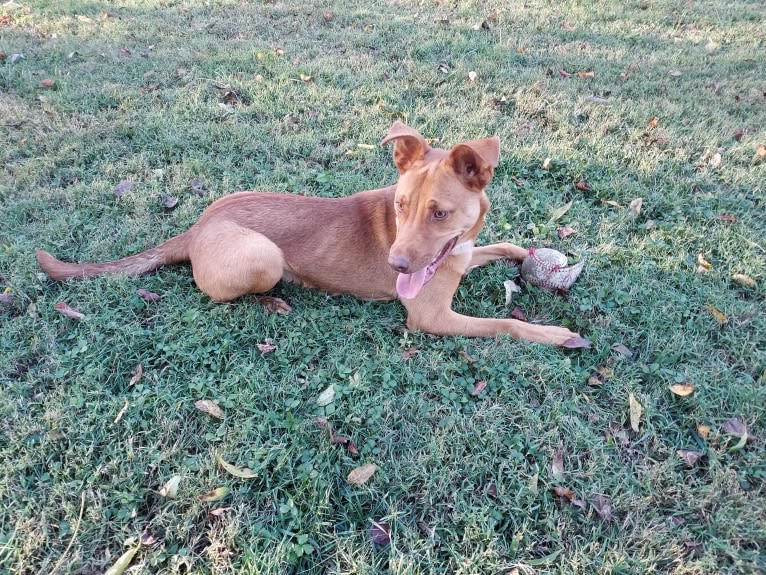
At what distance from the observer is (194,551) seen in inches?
102

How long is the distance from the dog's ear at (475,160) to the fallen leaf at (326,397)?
5.73ft

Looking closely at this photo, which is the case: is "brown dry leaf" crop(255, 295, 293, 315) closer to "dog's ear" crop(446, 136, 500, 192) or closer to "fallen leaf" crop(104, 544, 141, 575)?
"dog's ear" crop(446, 136, 500, 192)

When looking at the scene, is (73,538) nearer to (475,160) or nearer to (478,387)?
(478,387)

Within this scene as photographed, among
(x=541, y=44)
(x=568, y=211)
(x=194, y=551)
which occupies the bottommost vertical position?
(x=194, y=551)

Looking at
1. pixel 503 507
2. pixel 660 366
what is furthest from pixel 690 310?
pixel 503 507

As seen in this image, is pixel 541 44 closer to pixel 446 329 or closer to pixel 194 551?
pixel 446 329

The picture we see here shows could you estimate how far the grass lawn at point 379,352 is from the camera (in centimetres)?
266

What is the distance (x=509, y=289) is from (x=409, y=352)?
44.8 inches

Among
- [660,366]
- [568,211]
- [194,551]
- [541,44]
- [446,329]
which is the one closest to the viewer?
[194,551]

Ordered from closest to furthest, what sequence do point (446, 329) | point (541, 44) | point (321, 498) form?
1. point (321, 498)
2. point (446, 329)
3. point (541, 44)

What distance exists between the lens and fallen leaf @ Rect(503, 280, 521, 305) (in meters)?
4.19

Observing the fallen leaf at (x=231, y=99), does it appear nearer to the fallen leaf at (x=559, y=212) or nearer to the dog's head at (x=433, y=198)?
the dog's head at (x=433, y=198)

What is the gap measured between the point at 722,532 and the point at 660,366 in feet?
3.96

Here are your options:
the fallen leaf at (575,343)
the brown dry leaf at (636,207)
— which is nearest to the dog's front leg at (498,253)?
the fallen leaf at (575,343)
